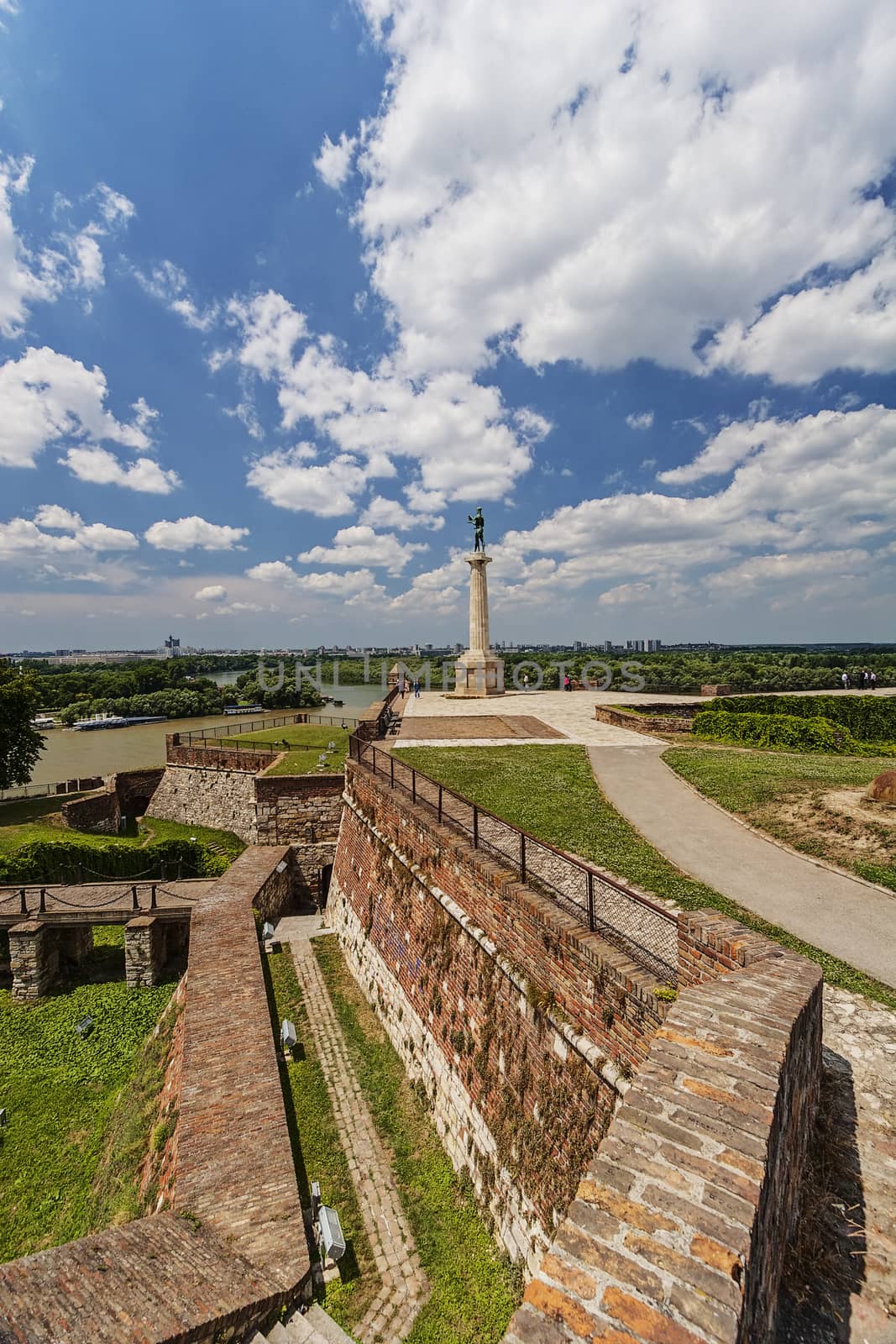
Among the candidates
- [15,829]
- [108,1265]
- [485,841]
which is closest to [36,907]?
[15,829]

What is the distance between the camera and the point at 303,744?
21750mm

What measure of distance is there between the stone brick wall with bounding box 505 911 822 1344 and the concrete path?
2.69 meters

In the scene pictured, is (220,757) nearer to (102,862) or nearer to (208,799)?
(208,799)

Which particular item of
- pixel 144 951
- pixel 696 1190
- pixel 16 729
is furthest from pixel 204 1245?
pixel 16 729

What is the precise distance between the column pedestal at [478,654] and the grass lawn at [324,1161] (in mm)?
22345

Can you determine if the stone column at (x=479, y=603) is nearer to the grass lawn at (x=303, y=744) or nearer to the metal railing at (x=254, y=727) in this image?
the metal railing at (x=254, y=727)

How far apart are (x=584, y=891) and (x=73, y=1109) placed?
322 inches

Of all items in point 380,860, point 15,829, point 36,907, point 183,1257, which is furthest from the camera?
point 15,829

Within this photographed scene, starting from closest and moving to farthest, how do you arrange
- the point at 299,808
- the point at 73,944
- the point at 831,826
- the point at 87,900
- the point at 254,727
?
the point at 831,826 → the point at 73,944 → the point at 87,900 → the point at 299,808 → the point at 254,727

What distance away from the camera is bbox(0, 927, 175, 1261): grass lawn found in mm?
6289

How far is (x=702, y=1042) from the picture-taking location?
9.62ft

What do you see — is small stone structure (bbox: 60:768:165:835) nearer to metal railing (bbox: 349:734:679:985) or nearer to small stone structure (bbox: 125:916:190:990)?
small stone structure (bbox: 125:916:190:990)

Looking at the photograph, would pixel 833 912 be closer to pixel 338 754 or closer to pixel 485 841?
pixel 485 841

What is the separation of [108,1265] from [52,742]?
50.2 meters
